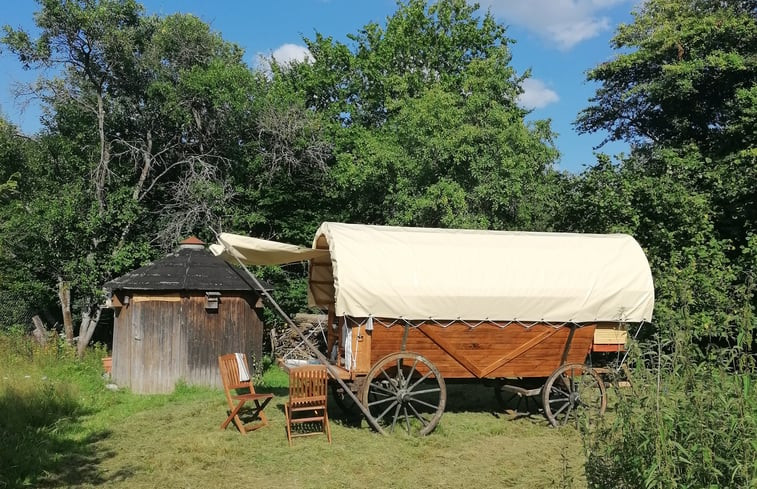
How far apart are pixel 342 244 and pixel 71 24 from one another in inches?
439

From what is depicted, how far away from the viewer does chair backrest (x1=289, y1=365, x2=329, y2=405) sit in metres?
8.16

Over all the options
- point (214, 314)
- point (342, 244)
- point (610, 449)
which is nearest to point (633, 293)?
point (342, 244)

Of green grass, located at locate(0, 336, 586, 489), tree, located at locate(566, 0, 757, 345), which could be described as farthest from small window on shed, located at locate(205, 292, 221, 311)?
tree, located at locate(566, 0, 757, 345)

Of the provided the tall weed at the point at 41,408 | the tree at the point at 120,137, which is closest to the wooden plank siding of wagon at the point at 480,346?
the tall weed at the point at 41,408

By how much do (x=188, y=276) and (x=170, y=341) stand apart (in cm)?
132

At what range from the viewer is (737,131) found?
14.4 metres

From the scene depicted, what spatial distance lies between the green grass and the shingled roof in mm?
2149

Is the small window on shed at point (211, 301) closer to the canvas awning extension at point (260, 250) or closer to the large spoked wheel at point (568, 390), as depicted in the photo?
the canvas awning extension at point (260, 250)

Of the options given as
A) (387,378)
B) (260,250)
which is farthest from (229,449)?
(260,250)

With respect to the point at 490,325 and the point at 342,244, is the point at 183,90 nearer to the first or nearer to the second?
the point at 342,244

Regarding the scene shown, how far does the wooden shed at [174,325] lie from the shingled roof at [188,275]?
0.06ft

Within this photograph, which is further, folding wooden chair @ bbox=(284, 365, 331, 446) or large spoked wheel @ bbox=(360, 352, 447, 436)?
large spoked wheel @ bbox=(360, 352, 447, 436)

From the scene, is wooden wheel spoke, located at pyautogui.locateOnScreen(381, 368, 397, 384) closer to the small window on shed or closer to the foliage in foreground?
the foliage in foreground

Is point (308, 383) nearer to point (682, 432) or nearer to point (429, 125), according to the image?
point (682, 432)
